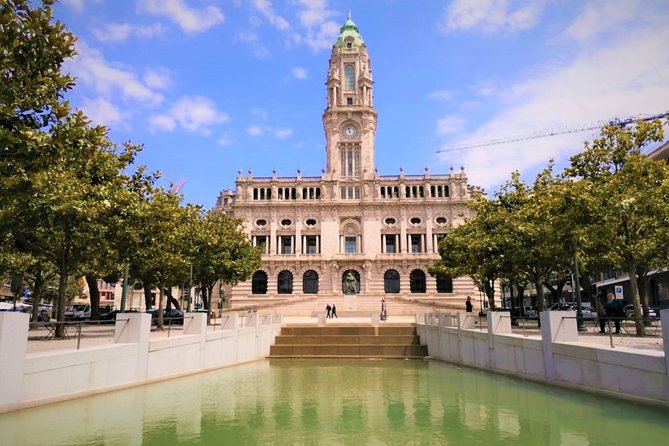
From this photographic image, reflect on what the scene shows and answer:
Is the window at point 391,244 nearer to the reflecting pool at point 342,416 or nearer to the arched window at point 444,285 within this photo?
the arched window at point 444,285

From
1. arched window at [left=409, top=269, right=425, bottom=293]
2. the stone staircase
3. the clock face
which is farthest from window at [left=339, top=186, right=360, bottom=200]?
the stone staircase

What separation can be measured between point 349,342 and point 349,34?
67376 millimetres

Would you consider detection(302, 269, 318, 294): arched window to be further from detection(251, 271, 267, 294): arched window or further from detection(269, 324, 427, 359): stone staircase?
detection(269, 324, 427, 359): stone staircase

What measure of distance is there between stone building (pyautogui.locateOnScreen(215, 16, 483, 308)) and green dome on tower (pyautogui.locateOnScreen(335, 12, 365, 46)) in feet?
40.9

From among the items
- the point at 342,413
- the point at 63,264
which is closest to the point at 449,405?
the point at 342,413

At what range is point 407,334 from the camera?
1283 inches

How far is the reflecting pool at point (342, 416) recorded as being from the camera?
36.6 ft

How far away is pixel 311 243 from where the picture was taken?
253 feet

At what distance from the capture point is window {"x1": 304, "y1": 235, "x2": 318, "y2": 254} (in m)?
76.8

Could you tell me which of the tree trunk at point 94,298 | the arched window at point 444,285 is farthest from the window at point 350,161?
the tree trunk at point 94,298

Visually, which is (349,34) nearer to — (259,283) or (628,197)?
(259,283)

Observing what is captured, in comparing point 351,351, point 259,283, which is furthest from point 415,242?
point 351,351

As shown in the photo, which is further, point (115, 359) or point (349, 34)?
point (349, 34)

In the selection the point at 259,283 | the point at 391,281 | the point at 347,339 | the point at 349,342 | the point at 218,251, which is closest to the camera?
the point at 349,342
